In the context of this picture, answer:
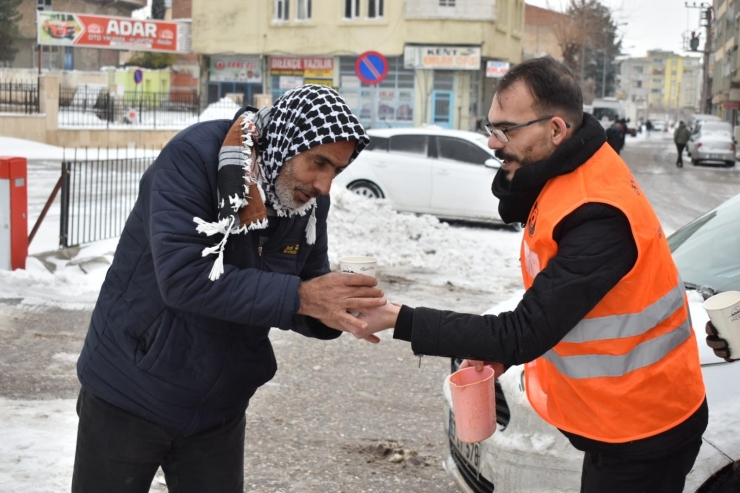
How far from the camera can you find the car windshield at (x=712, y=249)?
4.32 meters

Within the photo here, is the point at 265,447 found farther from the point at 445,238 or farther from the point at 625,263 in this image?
the point at 445,238

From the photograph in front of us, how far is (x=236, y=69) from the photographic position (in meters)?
44.5

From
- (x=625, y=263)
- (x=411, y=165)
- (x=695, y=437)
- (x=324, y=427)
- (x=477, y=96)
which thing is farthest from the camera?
(x=477, y=96)

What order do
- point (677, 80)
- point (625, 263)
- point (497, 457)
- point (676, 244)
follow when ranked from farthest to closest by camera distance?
point (677, 80) < point (676, 244) < point (497, 457) < point (625, 263)

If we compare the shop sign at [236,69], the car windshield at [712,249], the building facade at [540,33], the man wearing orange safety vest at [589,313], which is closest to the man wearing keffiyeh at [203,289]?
the man wearing orange safety vest at [589,313]

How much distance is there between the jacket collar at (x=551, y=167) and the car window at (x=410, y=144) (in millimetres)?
12199

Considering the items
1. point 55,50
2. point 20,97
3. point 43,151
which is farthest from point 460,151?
point 55,50

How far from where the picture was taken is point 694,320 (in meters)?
3.76

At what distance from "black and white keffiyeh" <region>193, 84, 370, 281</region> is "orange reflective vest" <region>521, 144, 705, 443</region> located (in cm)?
64

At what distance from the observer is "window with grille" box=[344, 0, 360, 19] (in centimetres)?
4144

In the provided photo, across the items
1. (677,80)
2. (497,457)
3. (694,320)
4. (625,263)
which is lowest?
(497,457)

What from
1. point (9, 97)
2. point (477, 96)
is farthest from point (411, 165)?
point (477, 96)

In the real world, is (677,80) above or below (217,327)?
above

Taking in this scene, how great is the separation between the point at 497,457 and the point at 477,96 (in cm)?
3932
